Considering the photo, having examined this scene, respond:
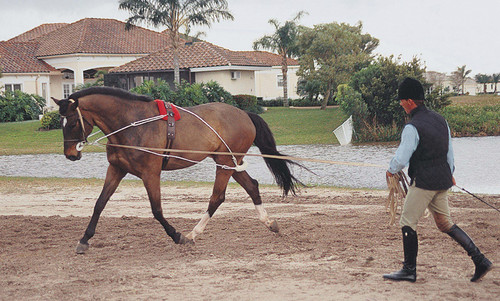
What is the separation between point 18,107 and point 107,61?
1239cm

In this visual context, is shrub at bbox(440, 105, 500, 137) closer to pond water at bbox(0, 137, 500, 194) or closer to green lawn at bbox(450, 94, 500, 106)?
pond water at bbox(0, 137, 500, 194)

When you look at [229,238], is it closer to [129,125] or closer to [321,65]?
[129,125]

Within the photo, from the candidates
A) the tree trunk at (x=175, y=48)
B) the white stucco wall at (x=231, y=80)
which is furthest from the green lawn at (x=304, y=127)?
the tree trunk at (x=175, y=48)

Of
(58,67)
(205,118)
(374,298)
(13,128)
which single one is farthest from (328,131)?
(58,67)

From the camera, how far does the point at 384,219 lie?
30.0ft

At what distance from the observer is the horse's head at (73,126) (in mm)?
7320

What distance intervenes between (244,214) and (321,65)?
4167 centimetres

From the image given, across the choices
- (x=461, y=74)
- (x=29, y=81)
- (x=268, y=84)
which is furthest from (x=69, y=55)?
(x=461, y=74)

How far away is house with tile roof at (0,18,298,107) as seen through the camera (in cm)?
4553

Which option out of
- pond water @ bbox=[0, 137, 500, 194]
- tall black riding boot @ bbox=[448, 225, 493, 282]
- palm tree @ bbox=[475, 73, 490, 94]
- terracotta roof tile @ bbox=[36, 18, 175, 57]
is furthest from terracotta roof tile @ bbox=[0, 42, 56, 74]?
palm tree @ bbox=[475, 73, 490, 94]

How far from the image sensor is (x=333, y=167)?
1834 cm

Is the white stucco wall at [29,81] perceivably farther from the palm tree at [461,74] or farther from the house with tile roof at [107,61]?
the palm tree at [461,74]

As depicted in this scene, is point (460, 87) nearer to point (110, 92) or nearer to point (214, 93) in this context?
point (214, 93)

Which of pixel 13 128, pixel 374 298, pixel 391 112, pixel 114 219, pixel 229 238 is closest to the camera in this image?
pixel 374 298
